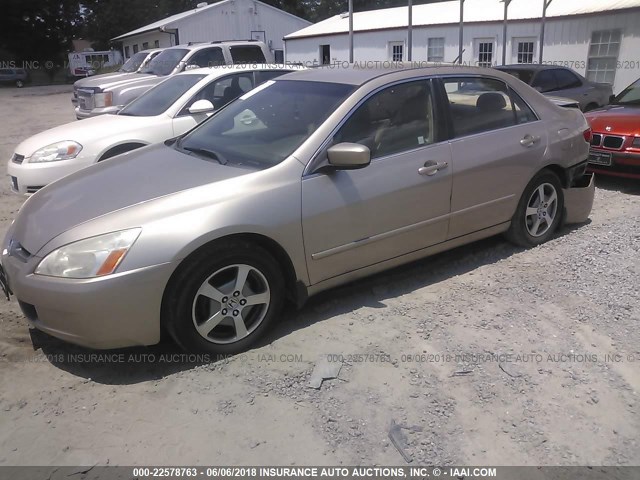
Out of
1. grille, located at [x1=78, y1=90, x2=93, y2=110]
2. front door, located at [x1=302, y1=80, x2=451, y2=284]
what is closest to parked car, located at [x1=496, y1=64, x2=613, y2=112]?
front door, located at [x1=302, y1=80, x2=451, y2=284]

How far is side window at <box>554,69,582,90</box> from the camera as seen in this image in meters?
11.6

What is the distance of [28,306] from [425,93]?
9.90 ft

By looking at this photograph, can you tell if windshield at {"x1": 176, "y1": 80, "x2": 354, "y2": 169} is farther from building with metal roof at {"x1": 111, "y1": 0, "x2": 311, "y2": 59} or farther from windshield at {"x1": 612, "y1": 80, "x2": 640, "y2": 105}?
building with metal roof at {"x1": 111, "y1": 0, "x2": 311, "y2": 59}

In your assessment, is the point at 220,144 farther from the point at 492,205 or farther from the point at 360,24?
the point at 360,24

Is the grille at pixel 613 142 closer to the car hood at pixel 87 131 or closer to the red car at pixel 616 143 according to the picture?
the red car at pixel 616 143

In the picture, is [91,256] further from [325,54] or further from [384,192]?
[325,54]

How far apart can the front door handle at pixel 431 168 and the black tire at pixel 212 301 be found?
51.3 inches

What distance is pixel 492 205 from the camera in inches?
176

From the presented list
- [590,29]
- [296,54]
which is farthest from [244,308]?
[296,54]

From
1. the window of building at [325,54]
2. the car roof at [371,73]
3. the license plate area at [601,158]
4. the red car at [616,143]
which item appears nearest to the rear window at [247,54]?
the red car at [616,143]

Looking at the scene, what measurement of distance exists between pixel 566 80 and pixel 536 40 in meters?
7.37

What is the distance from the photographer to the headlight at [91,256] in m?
2.95

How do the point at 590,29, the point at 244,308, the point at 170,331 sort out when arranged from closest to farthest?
the point at 170,331 → the point at 244,308 → the point at 590,29

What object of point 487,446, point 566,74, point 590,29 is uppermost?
point 590,29
